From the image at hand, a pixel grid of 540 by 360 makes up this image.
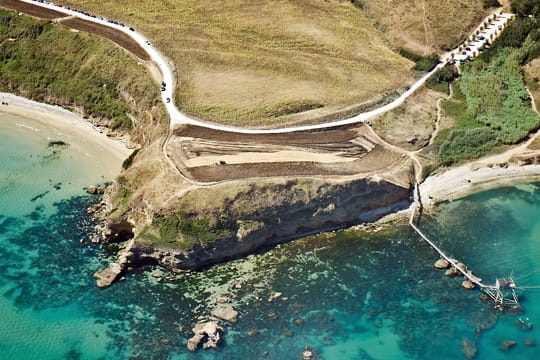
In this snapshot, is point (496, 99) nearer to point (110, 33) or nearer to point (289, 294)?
point (289, 294)

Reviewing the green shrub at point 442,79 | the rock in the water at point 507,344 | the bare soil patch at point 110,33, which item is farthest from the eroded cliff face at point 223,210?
the bare soil patch at point 110,33

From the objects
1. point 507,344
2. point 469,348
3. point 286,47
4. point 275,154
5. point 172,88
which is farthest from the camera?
point 286,47

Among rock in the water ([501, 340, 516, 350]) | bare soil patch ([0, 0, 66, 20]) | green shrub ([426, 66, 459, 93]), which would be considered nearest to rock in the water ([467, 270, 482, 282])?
rock in the water ([501, 340, 516, 350])

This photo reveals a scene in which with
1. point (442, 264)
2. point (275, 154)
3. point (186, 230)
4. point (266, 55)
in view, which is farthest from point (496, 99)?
point (186, 230)

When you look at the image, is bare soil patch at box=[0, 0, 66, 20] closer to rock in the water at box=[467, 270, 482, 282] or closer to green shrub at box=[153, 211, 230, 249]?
green shrub at box=[153, 211, 230, 249]

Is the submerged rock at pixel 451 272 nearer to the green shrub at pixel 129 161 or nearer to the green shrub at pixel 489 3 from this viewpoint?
the green shrub at pixel 129 161
